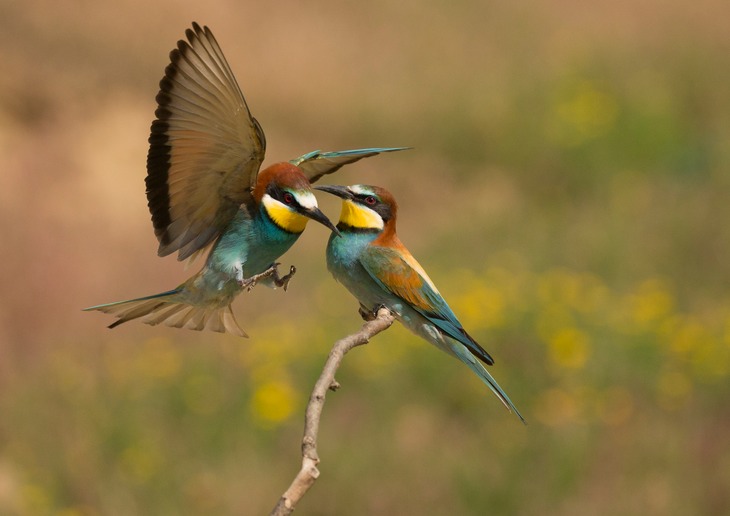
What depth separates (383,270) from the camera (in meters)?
2.39

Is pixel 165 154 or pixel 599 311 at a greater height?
pixel 165 154

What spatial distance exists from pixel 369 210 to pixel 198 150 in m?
0.63

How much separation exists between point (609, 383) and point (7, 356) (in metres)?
2.67

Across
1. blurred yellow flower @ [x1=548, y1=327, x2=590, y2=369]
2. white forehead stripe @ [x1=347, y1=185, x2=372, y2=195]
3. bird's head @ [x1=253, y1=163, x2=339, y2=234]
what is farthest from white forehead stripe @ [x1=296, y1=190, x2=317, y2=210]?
blurred yellow flower @ [x1=548, y1=327, x2=590, y2=369]

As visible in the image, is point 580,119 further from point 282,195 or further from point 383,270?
point 282,195

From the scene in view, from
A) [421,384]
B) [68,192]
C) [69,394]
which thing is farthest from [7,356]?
[421,384]

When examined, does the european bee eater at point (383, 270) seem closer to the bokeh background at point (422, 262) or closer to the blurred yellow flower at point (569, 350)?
the bokeh background at point (422, 262)

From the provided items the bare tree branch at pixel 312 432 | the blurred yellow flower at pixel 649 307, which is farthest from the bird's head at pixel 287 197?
the blurred yellow flower at pixel 649 307

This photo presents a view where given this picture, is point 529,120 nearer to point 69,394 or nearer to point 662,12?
point 662,12

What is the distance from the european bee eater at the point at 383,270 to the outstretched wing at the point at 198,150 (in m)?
0.46

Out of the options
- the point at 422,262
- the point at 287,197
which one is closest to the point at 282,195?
the point at 287,197

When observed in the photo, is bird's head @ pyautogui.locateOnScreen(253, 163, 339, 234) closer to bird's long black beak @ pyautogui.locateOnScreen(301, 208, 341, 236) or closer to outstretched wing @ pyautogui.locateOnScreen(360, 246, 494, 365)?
bird's long black beak @ pyautogui.locateOnScreen(301, 208, 341, 236)

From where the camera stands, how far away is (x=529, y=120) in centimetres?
778

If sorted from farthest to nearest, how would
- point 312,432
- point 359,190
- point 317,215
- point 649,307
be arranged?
point 649,307, point 359,190, point 317,215, point 312,432
